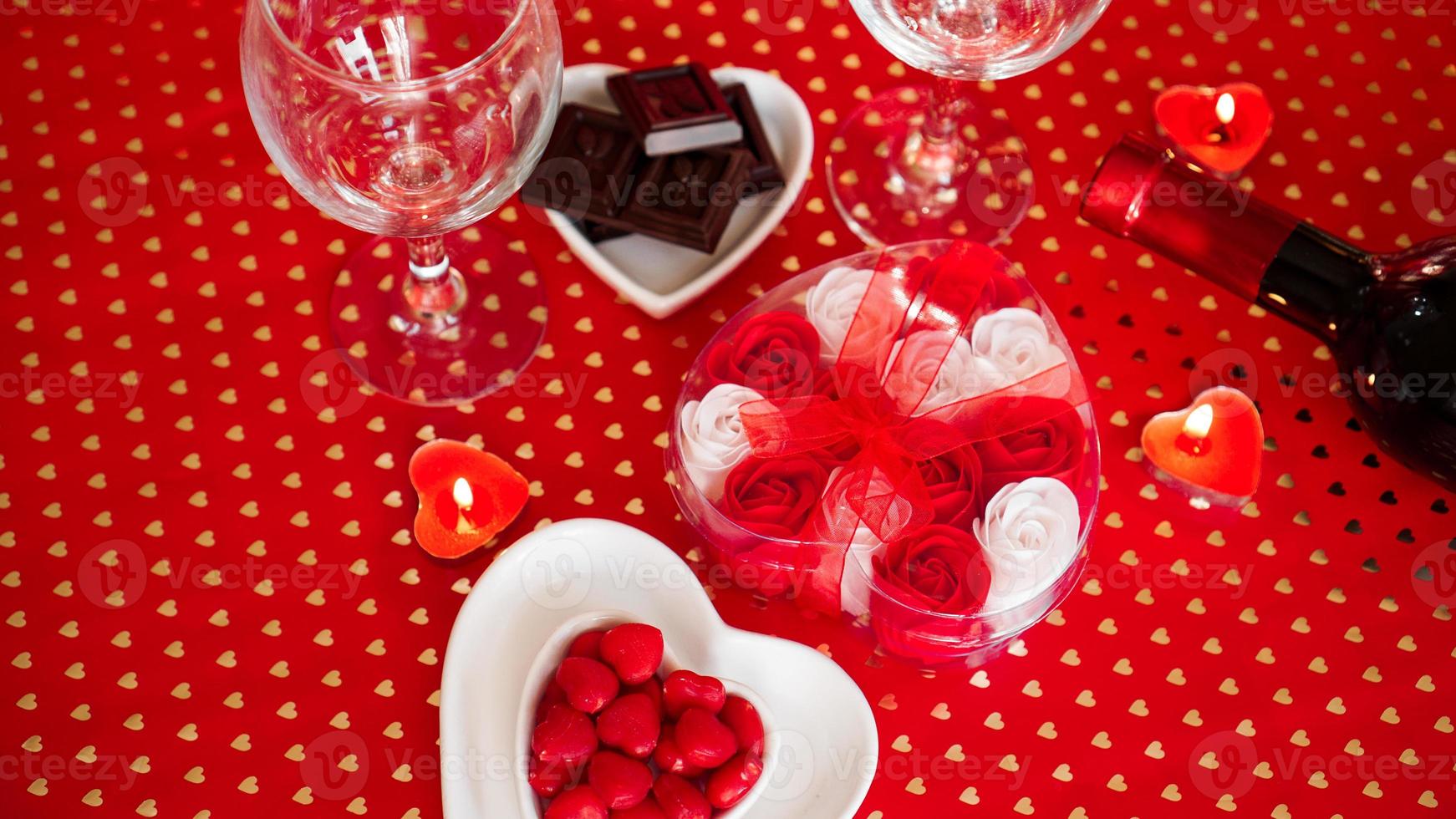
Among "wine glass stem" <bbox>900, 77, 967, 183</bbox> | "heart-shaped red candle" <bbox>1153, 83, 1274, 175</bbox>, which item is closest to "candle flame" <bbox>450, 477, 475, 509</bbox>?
"wine glass stem" <bbox>900, 77, 967, 183</bbox>

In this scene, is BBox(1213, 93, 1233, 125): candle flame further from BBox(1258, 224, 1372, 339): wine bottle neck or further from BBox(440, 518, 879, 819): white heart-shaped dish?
BBox(440, 518, 879, 819): white heart-shaped dish

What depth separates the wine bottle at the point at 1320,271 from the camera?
0.57 meters

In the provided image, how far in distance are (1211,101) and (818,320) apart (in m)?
0.33

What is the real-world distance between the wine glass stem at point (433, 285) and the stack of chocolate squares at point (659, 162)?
64 mm

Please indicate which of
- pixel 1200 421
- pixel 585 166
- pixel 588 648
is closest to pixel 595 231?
pixel 585 166

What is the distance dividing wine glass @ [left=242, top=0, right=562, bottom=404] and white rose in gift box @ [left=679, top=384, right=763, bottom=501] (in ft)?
0.46

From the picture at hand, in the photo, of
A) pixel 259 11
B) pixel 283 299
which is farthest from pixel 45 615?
pixel 259 11

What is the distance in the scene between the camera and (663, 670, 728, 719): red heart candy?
1.88 ft

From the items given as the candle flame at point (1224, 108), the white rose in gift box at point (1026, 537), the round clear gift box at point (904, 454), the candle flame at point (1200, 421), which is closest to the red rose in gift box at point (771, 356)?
the round clear gift box at point (904, 454)

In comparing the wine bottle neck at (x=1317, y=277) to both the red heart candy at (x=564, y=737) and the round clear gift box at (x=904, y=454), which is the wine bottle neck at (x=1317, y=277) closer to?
the round clear gift box at (x=904, y=454)

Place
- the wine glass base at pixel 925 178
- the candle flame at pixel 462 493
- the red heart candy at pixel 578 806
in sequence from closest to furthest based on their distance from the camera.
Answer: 1. the red heart candy at pixel 578 806
2. the candle flame at pixel 462 493
3. the wine glass base at pixel 925 178

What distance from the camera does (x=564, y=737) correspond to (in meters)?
0.56

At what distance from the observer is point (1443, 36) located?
0.82m

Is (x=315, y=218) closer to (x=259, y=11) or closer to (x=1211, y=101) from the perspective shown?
(x=259, y=11)
